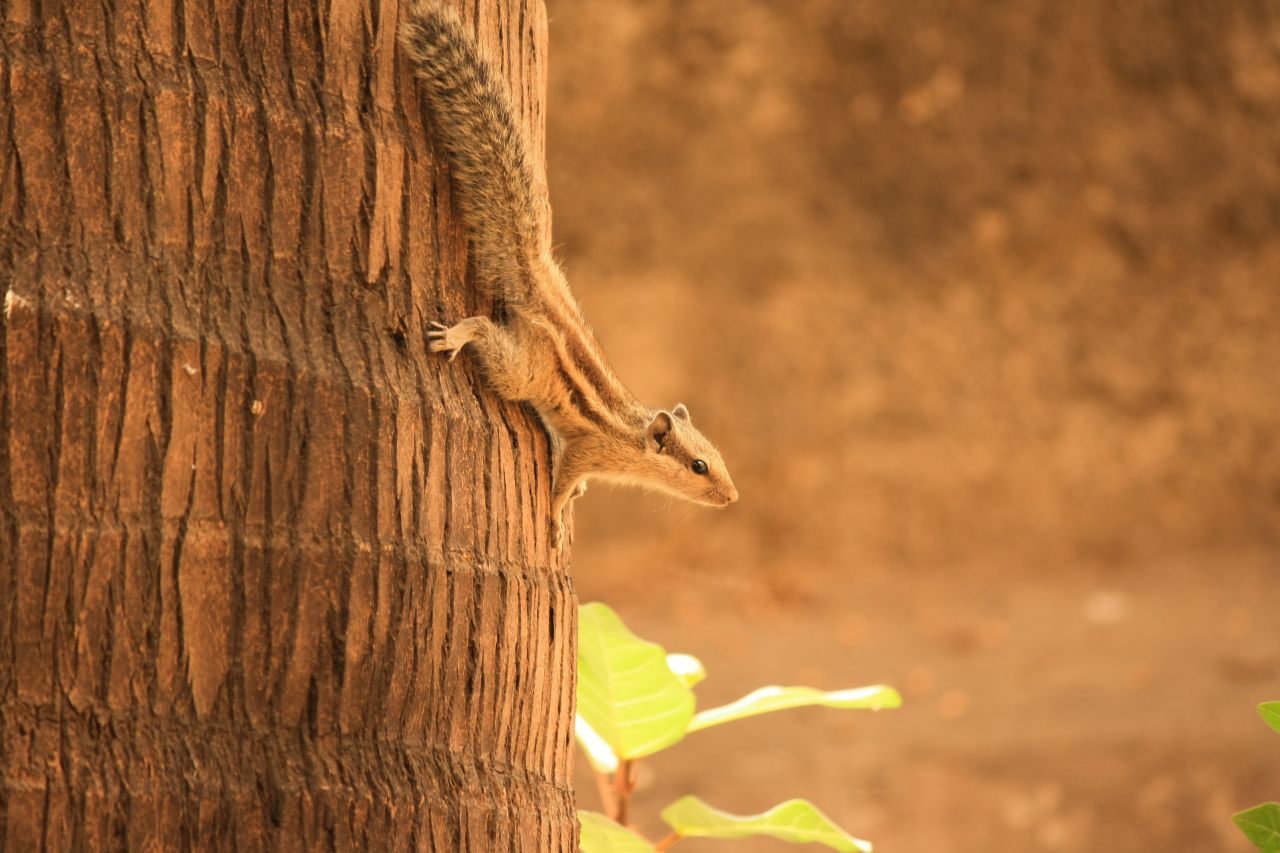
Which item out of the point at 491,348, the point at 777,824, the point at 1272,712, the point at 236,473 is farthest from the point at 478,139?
the point at 1272,712

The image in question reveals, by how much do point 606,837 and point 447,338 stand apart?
0.69 m

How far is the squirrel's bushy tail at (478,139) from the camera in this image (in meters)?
1.63

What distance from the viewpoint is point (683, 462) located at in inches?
115

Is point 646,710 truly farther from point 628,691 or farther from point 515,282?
point 515,282

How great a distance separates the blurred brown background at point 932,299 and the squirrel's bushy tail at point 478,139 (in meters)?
5.20

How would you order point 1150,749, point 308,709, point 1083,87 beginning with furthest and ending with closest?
1. point 1083,87
2. point 1150,749
3. point 308,709

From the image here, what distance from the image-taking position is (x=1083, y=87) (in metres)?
7.45

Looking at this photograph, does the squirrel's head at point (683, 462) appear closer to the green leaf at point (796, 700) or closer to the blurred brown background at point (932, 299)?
the green leaf at point (796, 700)

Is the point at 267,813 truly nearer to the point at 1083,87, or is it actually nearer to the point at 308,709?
the point at 308,709

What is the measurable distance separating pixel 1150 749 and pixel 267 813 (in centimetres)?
562

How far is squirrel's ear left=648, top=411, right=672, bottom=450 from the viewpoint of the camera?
278 cm

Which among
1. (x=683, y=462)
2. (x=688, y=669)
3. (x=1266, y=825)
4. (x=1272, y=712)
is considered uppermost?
(x=683, y=462)

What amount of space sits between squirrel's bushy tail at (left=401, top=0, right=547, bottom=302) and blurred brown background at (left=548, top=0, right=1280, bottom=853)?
5196mm

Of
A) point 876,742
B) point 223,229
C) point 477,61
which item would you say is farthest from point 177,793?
point 876,742
